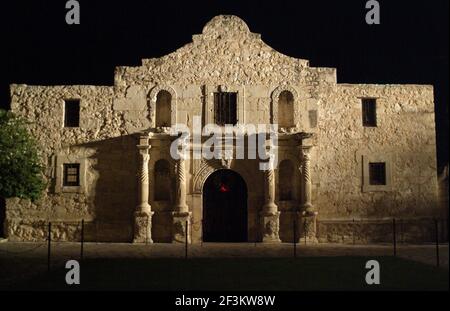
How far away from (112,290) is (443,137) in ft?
75.0

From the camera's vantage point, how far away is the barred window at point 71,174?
1966 centimetres

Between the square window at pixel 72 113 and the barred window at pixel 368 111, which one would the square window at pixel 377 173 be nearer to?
the barred window at pixel 368 111

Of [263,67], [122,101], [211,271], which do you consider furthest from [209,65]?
[211,271]

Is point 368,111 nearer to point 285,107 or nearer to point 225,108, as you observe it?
point 285,107

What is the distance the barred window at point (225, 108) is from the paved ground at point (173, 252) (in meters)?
4.82

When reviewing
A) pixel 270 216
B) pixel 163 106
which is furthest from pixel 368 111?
pixel 163 106

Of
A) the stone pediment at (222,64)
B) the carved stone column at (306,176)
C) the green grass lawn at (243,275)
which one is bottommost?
the green grass lawn at (243,275)

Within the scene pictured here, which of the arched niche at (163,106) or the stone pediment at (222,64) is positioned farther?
the stone pediment at (222,64)

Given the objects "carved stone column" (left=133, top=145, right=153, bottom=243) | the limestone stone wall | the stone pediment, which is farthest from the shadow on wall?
the limestone stone wall

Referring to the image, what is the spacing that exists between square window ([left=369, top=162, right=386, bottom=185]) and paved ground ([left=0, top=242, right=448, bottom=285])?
110 inches

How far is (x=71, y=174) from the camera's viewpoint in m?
19.7

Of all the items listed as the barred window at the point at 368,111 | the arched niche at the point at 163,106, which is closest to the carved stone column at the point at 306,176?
the barred window at the point at 368,111

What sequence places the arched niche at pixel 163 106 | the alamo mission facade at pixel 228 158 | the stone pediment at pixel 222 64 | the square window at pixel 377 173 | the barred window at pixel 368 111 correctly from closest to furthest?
1. the alamo mission facade at pixel 228 158
2. the arched niche at pixel 163 106
3. the stone pediment at pixel 222 64
4. the square window at pixel 377 173
5. the barred window at pixel 368 111

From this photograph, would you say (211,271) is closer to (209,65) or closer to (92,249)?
(92,249)
